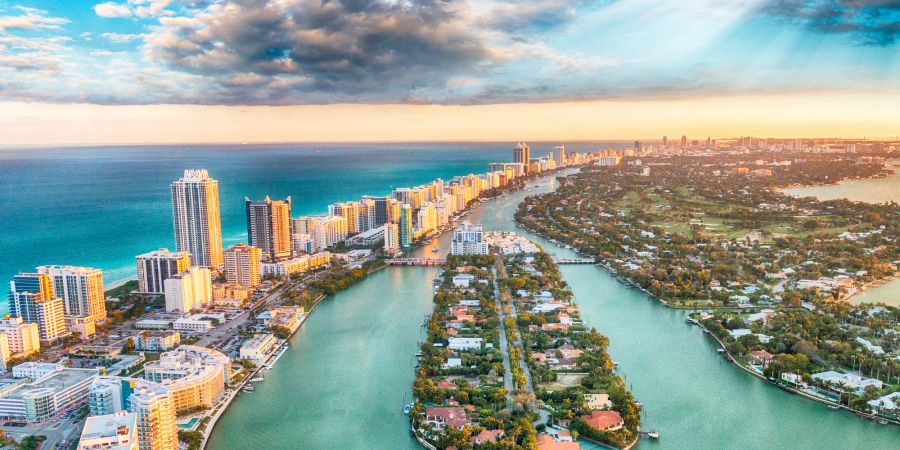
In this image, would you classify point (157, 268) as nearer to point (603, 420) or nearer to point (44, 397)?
point (44, 397)

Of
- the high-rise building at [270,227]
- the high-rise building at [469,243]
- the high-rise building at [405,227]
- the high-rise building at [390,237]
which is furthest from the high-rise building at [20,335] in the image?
the high-rise building at [405,227]

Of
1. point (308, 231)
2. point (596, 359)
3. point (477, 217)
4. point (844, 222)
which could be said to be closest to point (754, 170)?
point (844, 222)

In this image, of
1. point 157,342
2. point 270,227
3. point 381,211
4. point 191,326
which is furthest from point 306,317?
point 381,211

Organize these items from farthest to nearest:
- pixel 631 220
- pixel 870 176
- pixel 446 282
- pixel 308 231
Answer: pixel 870 176 → pixel 631 220 → pixel 308 231 → pixel 446 282

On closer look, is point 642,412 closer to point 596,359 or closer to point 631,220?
point 596,359

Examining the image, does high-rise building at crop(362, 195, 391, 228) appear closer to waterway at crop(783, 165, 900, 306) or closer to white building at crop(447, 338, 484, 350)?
white building at crop(447, 338, 484, 350)
